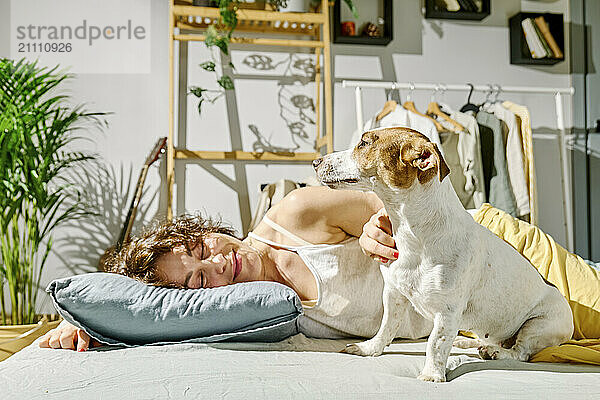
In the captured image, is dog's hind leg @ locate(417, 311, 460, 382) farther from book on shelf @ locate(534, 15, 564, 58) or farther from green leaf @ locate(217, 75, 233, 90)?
book on shelf @ locate(534, 15, 564, 58)

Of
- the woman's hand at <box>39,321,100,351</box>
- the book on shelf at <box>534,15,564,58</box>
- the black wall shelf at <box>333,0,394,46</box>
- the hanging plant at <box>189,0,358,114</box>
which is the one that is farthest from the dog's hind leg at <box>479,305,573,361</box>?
the book on shelf at <box>534,15,564,58</box>

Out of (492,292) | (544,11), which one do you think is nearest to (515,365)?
(492,292)

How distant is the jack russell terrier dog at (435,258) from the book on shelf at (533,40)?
2496mm

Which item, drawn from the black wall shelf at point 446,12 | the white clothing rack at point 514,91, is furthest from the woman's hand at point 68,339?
the black wall shelf at point 446,12

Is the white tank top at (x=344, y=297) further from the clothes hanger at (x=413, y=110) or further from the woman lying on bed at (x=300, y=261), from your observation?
the clothes hanger at (x=413, y=110)

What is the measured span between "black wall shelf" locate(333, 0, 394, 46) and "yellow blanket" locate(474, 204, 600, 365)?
1725mm

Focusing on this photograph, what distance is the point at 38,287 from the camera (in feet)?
10.4

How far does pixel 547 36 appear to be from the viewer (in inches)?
136

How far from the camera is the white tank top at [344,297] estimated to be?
4.91 ft

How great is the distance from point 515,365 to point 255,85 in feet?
8.02

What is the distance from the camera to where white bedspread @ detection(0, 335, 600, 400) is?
985mm

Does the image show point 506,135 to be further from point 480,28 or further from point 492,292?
point 492,292

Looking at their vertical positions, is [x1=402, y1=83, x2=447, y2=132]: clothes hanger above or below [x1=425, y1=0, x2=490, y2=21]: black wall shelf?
below

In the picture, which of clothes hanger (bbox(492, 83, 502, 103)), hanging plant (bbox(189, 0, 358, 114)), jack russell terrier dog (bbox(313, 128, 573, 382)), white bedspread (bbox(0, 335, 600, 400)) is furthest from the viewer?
clothes hanger (bbox(492, 83, 502, 103))
